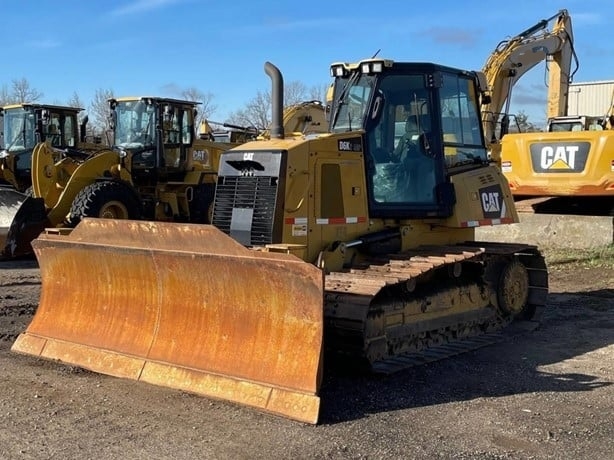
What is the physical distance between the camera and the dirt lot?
15.3ft

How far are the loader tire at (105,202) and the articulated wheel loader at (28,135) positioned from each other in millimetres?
2373

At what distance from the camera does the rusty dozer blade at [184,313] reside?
540 cm

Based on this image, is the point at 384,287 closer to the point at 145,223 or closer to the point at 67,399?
the point at 145,223

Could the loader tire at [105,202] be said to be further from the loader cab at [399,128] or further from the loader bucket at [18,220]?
the loader cab at [399,128]

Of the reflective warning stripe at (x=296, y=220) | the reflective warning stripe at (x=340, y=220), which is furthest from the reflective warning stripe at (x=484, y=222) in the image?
the reflective warning stripe at (x=296, y=220)

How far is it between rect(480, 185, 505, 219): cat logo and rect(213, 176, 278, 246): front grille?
8.37 ft

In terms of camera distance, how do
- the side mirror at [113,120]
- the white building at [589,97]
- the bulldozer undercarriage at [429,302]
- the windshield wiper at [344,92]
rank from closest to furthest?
the bulldozer undercarriage at [429,302] < the windshield wiper at [344,92] < the side mirror at [113,120] < the white building at [589,97]

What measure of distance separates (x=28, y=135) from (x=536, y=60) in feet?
35.2

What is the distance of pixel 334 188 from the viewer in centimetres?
677

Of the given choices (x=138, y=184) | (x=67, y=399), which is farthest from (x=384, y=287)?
(x=138, y=184)

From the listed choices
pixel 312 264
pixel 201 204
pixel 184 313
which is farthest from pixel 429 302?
pixel 201 204

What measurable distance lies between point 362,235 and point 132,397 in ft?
8.38

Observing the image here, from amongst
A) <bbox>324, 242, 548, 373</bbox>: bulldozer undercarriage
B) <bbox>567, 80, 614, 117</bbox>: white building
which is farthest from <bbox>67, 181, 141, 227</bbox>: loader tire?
<bbox>567, 80, 614, 117</bbox>: white building

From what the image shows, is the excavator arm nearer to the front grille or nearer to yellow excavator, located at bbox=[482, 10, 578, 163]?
yellow excavator, located at bbox=[482, 10, 578, 163]
